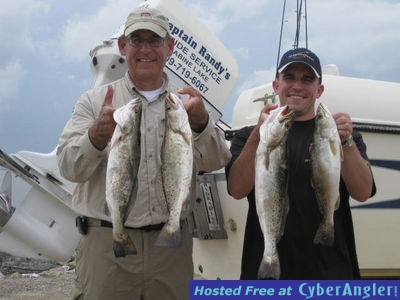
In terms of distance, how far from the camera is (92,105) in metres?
3.29

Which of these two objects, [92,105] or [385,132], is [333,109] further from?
[92,105]

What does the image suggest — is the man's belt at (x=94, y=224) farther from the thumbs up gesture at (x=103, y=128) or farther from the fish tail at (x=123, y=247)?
the thumbs up gesture at (x=103, y=128)

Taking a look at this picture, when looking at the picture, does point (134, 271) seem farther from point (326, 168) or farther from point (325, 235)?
point (326, 168)

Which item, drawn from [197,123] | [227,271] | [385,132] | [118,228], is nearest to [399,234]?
[385,132]

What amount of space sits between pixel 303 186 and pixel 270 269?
552 mm

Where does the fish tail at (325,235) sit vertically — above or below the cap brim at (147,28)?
below

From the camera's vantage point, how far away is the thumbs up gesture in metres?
2.84

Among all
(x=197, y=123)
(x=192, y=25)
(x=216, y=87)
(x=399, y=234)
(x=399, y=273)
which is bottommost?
(x=399, y=273)

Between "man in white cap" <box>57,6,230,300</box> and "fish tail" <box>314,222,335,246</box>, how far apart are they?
2.32 ft

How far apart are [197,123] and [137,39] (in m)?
0.59

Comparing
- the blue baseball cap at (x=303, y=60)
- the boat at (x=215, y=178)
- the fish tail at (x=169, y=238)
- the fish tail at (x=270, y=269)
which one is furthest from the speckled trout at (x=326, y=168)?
the boat at (x=215, y=178)

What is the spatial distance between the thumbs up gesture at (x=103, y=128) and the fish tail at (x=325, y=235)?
1211 mm

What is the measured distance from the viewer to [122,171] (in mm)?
2828

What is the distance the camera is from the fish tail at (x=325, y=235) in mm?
2834
